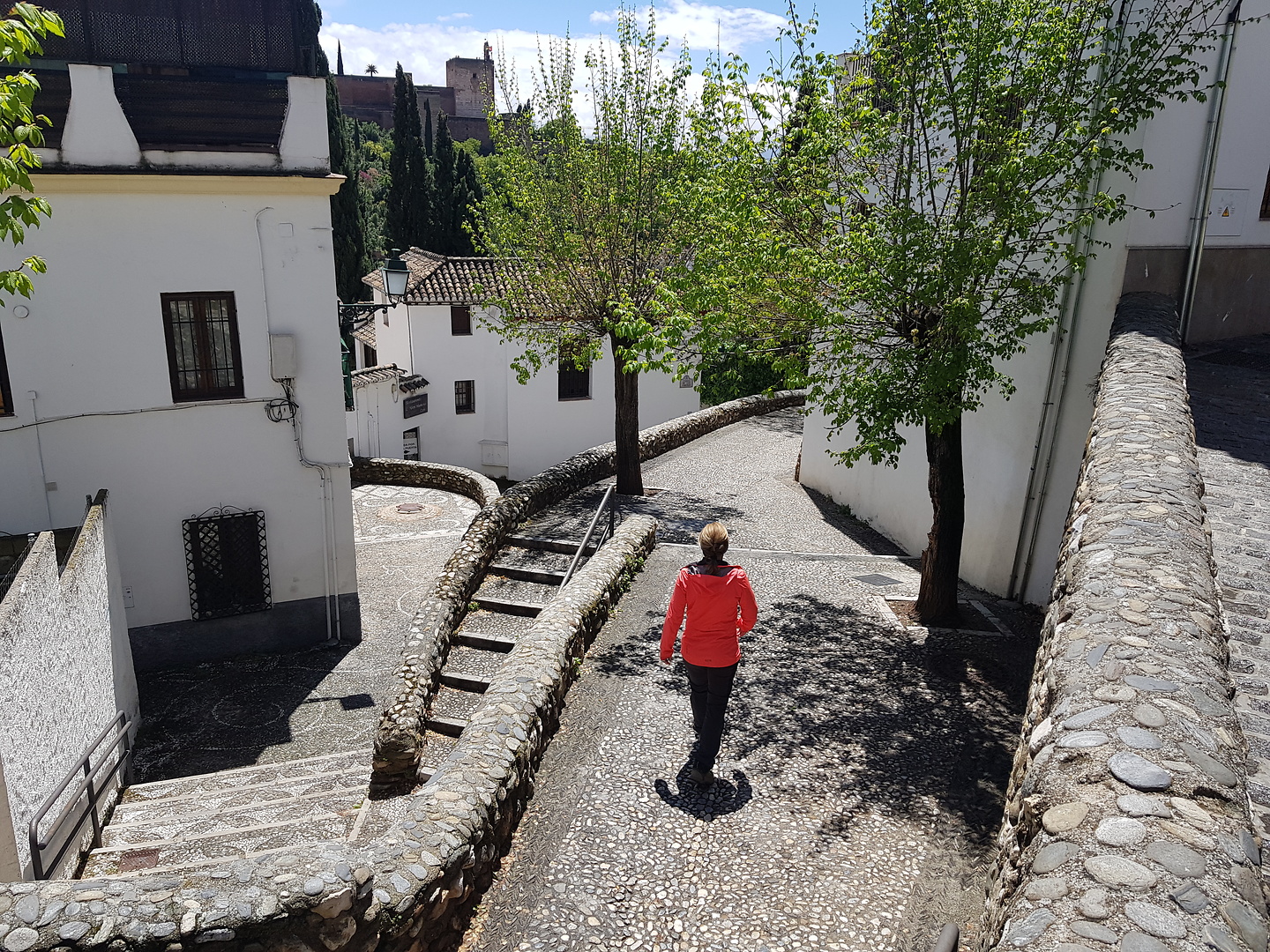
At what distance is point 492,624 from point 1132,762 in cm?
1034

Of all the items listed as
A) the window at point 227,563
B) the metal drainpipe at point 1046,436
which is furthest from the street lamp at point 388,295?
the metal drainpipe at point 1046,436

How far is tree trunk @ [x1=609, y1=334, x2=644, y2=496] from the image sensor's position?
15703 mm

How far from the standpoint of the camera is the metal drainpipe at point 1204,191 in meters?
8.73

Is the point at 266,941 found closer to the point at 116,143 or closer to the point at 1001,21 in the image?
the point at 1001,21

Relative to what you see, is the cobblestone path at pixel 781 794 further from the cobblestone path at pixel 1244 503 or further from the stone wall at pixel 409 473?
the stone wall at pixel 409 473

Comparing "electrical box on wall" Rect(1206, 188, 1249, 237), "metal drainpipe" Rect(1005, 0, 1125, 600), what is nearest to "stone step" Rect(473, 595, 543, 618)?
"metal drainpipe" Rect(1005, 0, 1125, 600)

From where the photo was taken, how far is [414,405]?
26906mm

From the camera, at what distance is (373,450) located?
82.7ft

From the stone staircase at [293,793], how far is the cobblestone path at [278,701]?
0.55 m

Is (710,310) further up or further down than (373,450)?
further up

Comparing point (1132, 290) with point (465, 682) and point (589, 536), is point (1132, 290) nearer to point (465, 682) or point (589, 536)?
point (589, 536)

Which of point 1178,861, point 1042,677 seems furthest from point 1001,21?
point 1178,861

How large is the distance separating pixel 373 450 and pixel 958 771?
21.4m

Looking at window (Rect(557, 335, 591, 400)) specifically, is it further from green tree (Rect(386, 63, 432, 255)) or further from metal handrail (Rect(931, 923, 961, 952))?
metal handrail (Rect(931, 923, 961, 952))
